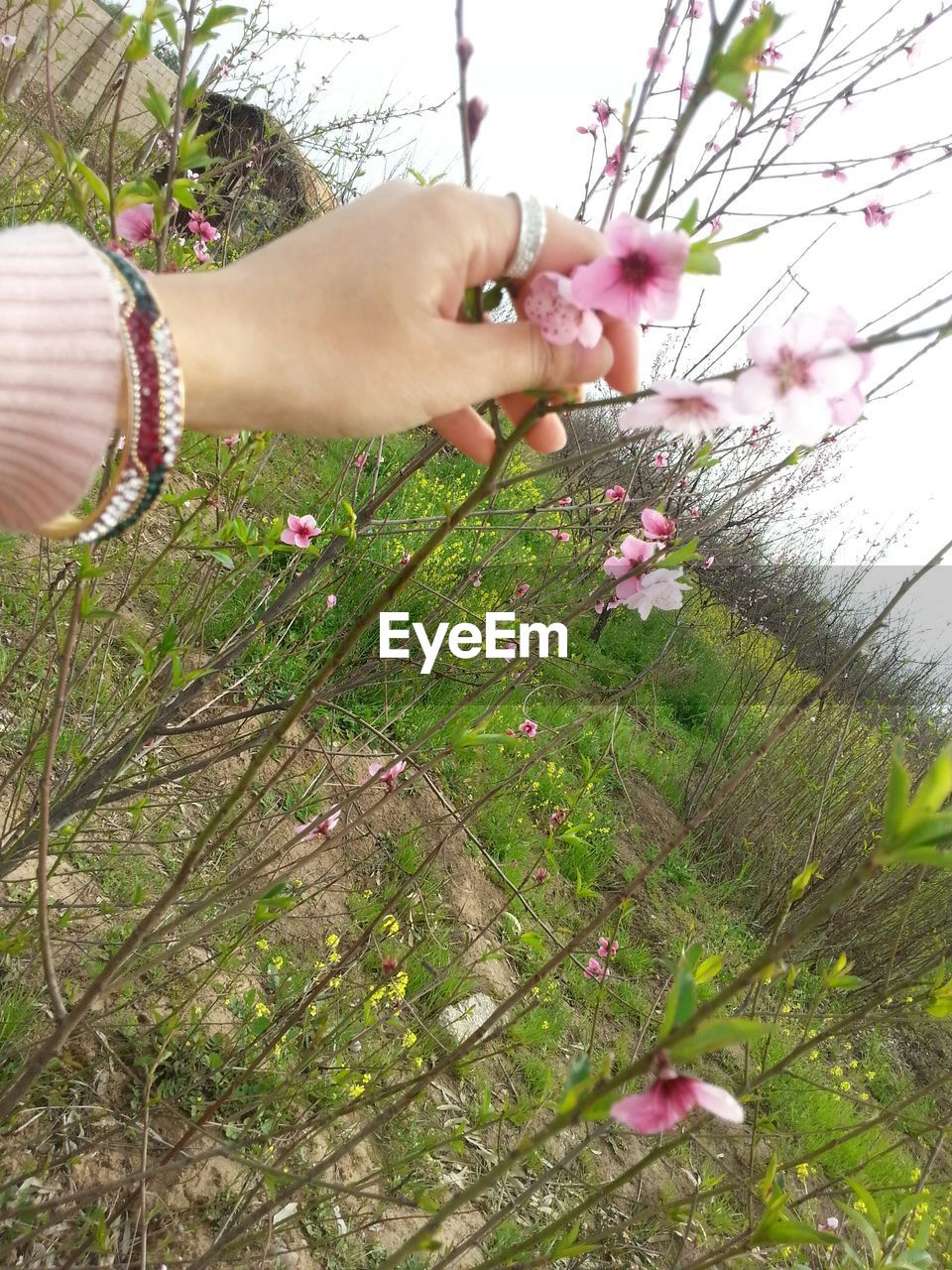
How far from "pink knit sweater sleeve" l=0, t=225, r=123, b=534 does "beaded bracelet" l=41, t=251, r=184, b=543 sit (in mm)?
16

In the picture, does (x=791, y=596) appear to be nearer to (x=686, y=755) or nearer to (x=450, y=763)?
(x=686, y=755)

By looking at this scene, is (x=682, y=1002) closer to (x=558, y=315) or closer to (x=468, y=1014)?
(x=558, y=315)

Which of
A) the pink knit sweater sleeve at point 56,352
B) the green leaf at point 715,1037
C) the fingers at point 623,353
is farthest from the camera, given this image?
the fingers at point 623,353

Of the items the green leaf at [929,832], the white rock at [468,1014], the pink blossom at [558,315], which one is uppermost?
the pink blossom at [558,315]

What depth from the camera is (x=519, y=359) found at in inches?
34.0

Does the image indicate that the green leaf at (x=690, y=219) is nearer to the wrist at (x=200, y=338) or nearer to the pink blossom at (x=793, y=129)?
the wrist at (x=200, y=338)

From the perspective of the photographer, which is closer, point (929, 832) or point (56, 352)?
point (929, 832)

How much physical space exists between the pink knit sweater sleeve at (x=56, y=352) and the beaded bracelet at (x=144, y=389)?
2 cm

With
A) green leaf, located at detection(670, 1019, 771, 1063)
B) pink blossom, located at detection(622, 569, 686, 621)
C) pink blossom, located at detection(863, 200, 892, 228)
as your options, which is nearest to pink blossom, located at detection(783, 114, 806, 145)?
pink blossom, located at detection(863, 200, 892, 228)

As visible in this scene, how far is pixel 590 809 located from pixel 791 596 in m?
5.56

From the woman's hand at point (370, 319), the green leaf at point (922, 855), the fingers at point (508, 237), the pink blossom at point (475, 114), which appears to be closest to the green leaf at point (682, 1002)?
the green leaf at point (922, 855)

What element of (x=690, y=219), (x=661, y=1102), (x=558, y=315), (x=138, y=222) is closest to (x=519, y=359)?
(x=558, y=315)

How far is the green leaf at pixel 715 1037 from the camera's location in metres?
0.57

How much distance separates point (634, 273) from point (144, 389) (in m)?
0.49
